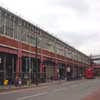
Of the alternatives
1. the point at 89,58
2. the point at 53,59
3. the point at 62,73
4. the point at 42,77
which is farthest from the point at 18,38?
the point at 89,58

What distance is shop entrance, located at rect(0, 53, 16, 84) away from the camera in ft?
147

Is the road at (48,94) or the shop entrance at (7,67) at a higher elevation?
the shop entrance at (7,67)

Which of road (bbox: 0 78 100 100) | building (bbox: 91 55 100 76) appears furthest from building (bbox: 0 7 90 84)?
building (bbox: 91 55 100 76)

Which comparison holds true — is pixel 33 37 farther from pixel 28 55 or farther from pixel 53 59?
pixel 53 59

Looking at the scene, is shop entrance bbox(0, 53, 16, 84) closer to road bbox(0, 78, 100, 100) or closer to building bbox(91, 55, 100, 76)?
road bbox(0, 78, 100, 100)

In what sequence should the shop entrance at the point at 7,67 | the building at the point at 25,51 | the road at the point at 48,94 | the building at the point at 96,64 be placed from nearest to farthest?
the road at the point at 48,94 → the shop entrance at the point at 7,67 → the building at the point at 25,51 → the building at the point at 96,64

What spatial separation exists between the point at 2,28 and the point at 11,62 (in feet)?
22.1

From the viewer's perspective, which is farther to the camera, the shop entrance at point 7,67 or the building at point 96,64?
the building at point 96,64

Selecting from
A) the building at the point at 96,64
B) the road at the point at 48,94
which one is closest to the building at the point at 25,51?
the road at the point at 48,94

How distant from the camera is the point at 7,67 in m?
47.0

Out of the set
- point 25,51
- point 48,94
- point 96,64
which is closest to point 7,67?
point 25,51

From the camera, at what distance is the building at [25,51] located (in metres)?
45.0

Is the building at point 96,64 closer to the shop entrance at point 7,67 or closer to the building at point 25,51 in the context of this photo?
the building at point 25,51

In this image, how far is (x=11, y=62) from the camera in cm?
4762
